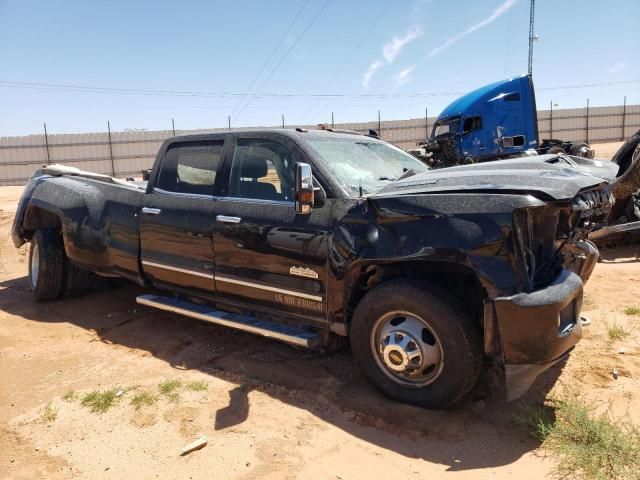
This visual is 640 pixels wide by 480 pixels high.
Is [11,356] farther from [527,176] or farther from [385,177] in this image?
[527,176]

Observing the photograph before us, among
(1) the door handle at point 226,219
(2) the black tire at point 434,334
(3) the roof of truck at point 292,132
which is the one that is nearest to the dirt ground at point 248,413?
(2) the black tire at point 434,334

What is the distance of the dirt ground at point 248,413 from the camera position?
8.93 feet

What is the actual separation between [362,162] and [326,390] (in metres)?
1.74

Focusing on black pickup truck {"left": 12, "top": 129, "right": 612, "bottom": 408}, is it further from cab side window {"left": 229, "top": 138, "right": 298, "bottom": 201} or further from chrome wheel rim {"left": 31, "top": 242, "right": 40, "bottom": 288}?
chrome wheel rim {"left": 31, "top": 242, "right": 40, "bottom": 288}

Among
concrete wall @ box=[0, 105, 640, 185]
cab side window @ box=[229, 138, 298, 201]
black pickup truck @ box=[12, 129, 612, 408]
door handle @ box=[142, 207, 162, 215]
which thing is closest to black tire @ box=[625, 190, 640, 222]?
black pickup truck @ box=[12, 129, 612, 408]

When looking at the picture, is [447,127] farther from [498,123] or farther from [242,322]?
[242,322]

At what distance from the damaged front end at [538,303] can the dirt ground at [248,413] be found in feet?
1.55

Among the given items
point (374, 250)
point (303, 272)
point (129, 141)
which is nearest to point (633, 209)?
point (374, 250)

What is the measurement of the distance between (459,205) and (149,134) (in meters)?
27.4

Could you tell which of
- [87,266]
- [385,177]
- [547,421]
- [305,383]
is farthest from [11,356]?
[547,421]

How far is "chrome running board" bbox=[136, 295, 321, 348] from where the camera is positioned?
3.52 metres

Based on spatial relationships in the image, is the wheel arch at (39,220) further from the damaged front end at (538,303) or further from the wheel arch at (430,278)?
the damaged front end at (538,303)

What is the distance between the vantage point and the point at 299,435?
2988 mm

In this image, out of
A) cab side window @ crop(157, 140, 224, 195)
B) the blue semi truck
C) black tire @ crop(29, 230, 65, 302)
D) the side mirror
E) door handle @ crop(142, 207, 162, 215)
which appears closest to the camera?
the side mirror
